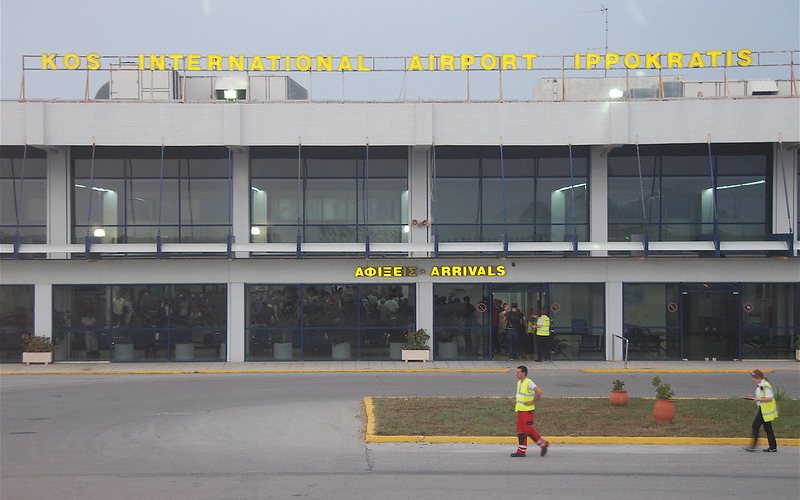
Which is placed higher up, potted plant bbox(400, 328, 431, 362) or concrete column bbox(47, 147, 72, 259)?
concrete column bbox(47, 147, 72, 259)

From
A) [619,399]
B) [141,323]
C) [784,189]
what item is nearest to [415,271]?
[141,323]

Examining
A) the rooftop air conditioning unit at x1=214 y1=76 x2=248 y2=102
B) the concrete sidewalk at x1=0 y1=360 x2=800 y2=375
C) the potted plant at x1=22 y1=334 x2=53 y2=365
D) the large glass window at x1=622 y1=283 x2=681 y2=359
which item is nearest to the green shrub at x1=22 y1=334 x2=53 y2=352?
the potted plant at x1=22 y1=334 x2=53 y2=365

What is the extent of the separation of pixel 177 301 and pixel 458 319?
944cm

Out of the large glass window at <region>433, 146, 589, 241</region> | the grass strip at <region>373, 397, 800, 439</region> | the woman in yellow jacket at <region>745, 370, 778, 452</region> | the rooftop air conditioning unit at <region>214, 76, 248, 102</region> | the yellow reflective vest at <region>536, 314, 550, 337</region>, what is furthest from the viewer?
the rooftop air conditioning unit at <region>214, 76, 248, 102</region>

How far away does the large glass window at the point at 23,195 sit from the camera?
28.7 m

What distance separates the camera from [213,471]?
13.8 meters

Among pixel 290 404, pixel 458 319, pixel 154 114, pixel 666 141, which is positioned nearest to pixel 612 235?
pixel 666 141

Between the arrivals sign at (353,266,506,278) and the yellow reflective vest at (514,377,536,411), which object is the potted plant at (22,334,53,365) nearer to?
the arrivals sign at (353,266,506,278)

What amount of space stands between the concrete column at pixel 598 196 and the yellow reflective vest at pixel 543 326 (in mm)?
3290

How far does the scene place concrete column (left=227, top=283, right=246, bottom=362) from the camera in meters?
28.5

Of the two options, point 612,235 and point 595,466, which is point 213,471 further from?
point 612,235

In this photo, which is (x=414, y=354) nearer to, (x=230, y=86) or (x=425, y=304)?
(x=425, y=304)

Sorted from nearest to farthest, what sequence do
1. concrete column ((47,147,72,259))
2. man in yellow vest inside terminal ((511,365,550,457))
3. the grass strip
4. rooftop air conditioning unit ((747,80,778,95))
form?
1. man in yellow vest inside terminal ((511,365,550,457))
2. the grass strip
3. concrete column ((47,147,72,259))
4. rooftop air conditioning unit ((747,80,778,95))

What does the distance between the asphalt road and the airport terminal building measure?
6.96 meters
